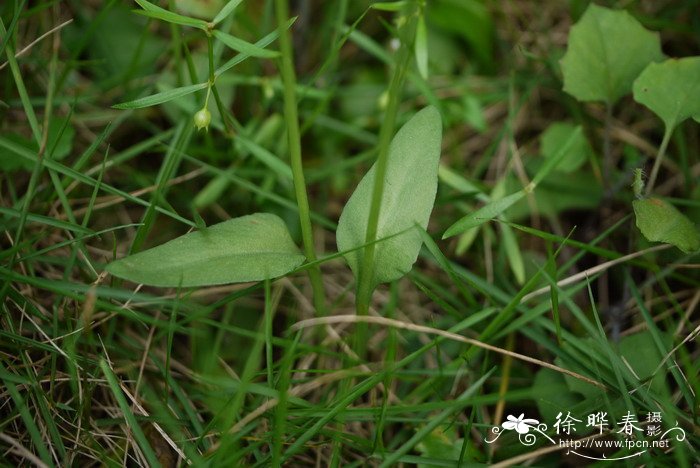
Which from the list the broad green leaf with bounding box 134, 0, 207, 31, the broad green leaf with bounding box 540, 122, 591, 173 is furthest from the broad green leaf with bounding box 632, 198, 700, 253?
the broad green leaf with bounding box 134, 0, 207, 31

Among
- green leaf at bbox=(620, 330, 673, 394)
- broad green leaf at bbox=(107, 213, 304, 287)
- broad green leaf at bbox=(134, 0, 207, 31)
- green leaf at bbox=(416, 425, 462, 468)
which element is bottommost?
green leaf at bbox=(416, 425, 462, 468)

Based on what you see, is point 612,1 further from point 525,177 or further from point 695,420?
point 695,420

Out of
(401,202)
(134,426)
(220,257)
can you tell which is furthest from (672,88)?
(134,426)


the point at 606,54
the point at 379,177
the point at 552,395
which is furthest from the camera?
the point at 606,54

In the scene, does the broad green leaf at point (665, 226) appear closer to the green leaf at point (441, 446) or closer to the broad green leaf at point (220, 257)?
the green leaf at point (441, 446)

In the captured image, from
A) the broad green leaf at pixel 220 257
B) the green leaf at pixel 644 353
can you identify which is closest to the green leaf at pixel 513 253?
the green leaf at pixel 644 353

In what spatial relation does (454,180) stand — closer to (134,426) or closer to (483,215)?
(483,215)

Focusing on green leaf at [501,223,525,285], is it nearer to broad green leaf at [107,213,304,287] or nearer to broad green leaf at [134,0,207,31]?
broad green leaf at [107,213,304,287]
